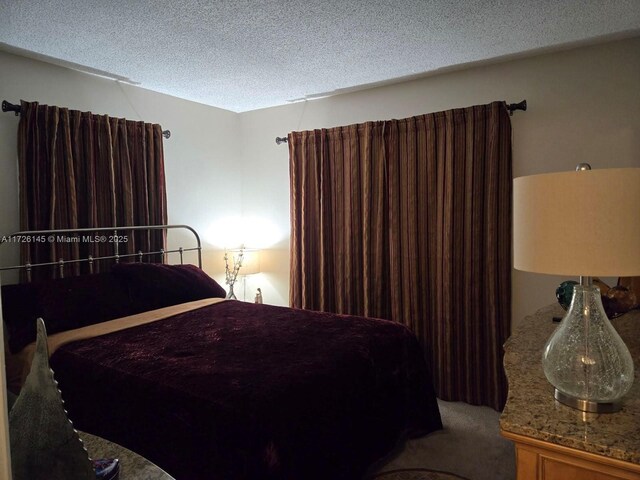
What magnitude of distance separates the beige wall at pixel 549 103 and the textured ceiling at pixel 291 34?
17 centimetres

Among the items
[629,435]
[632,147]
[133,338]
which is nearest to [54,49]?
[133,338]

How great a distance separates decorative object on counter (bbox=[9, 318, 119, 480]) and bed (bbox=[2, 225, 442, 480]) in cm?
98

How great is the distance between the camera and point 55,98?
3092 millimetres

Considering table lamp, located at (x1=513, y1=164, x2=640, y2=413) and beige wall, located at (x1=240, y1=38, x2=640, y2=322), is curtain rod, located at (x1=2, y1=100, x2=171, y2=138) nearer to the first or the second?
beige wall, located at (x1=240, y1=38, x2=640, y2=322)

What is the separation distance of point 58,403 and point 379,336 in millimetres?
2003

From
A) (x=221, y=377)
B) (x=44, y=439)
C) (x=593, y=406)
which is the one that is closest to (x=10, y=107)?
(x=221, y=377)

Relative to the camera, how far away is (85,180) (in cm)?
314

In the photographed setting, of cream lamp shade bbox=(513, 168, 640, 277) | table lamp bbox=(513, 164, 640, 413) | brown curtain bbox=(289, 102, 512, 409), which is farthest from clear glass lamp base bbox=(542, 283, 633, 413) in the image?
brown curtain bbox=(289, 102, 512, 409)

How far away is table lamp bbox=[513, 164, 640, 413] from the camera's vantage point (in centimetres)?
96

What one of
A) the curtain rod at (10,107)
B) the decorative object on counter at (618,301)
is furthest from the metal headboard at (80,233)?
the decorative object on counter at (618,301)

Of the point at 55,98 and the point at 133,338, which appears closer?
the point at 133,338

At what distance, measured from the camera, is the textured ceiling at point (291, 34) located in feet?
7.44

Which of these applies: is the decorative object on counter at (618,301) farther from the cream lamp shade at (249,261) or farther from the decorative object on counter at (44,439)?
the cream lamp shade at (249,261)

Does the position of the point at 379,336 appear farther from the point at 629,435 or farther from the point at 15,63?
the point at 15,63
